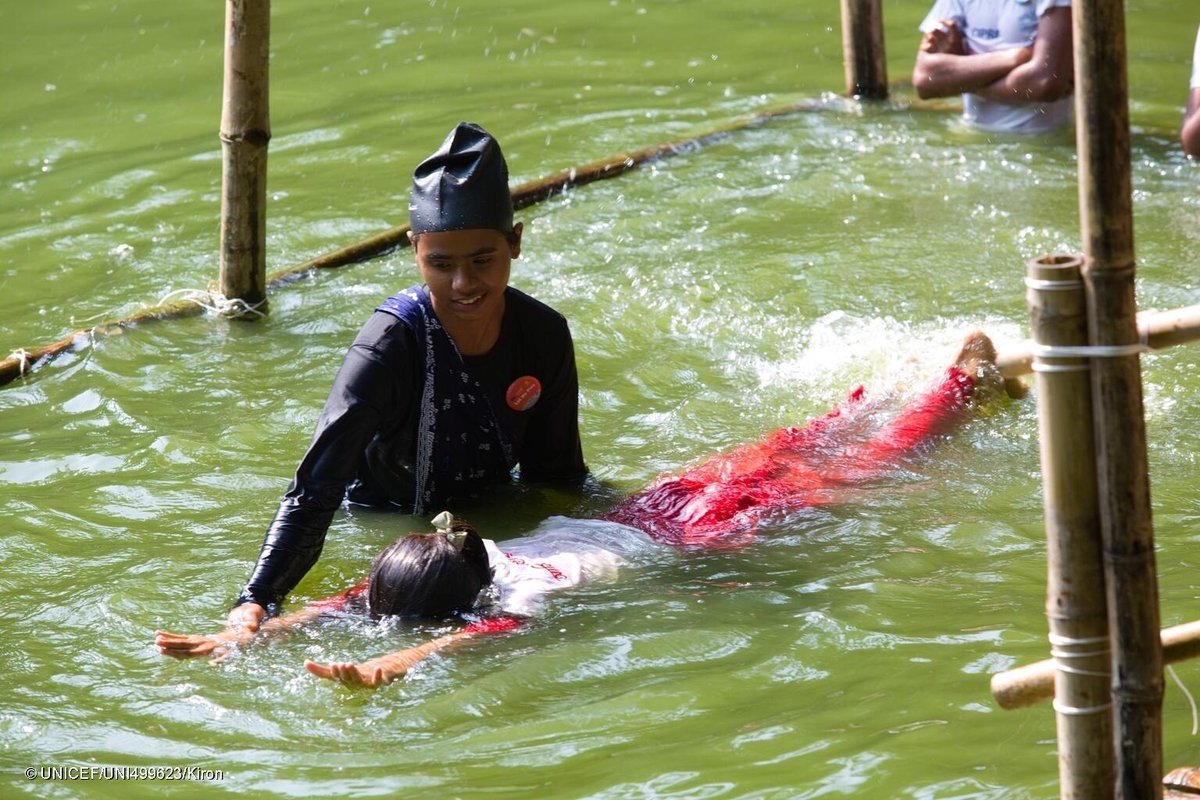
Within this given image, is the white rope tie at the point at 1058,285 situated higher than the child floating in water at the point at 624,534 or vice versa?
the white rope tie at the point at 1058,285

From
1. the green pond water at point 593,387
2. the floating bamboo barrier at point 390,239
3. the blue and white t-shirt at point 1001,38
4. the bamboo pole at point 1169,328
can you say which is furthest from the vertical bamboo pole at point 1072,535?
the blue and white t-shirt at point 1001,38

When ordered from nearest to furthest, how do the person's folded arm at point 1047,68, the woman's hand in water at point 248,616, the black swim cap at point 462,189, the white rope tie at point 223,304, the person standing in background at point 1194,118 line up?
the woman's hand in water at point 248,616, the black swim cap at point 462,189, the white rope tie at point 223,304, the person standing in background at point 1194,118, the person's folded arm at point 1047,68

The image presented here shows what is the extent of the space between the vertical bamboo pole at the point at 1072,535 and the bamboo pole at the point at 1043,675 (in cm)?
7

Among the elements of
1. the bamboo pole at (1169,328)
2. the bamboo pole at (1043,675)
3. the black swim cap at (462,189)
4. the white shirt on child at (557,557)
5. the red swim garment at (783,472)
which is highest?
the black swim cap at (462,189)

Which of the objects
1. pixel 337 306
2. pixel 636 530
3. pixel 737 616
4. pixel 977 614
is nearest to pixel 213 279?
pixel 337 306

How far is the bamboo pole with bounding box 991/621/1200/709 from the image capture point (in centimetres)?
281

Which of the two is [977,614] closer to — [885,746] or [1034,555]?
[1034,555]

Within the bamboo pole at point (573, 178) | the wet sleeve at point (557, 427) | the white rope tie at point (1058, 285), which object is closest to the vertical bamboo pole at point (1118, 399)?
the white rope tie at point (1058, 285)

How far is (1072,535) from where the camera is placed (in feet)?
8.86

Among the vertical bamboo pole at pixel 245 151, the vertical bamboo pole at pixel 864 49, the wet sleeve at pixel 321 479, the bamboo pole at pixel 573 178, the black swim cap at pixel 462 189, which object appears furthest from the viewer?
the vertical bamboo pole at pixel 864 49

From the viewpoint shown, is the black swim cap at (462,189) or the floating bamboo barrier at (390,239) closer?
the black swim cap at (462,189)

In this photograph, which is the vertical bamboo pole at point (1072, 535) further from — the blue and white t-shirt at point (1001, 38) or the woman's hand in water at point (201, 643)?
the blue and white t-shirt at point (1001, 38)

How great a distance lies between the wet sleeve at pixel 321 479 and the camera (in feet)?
13.4

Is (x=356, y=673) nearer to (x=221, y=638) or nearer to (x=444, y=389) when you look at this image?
(x=221, y=638)
